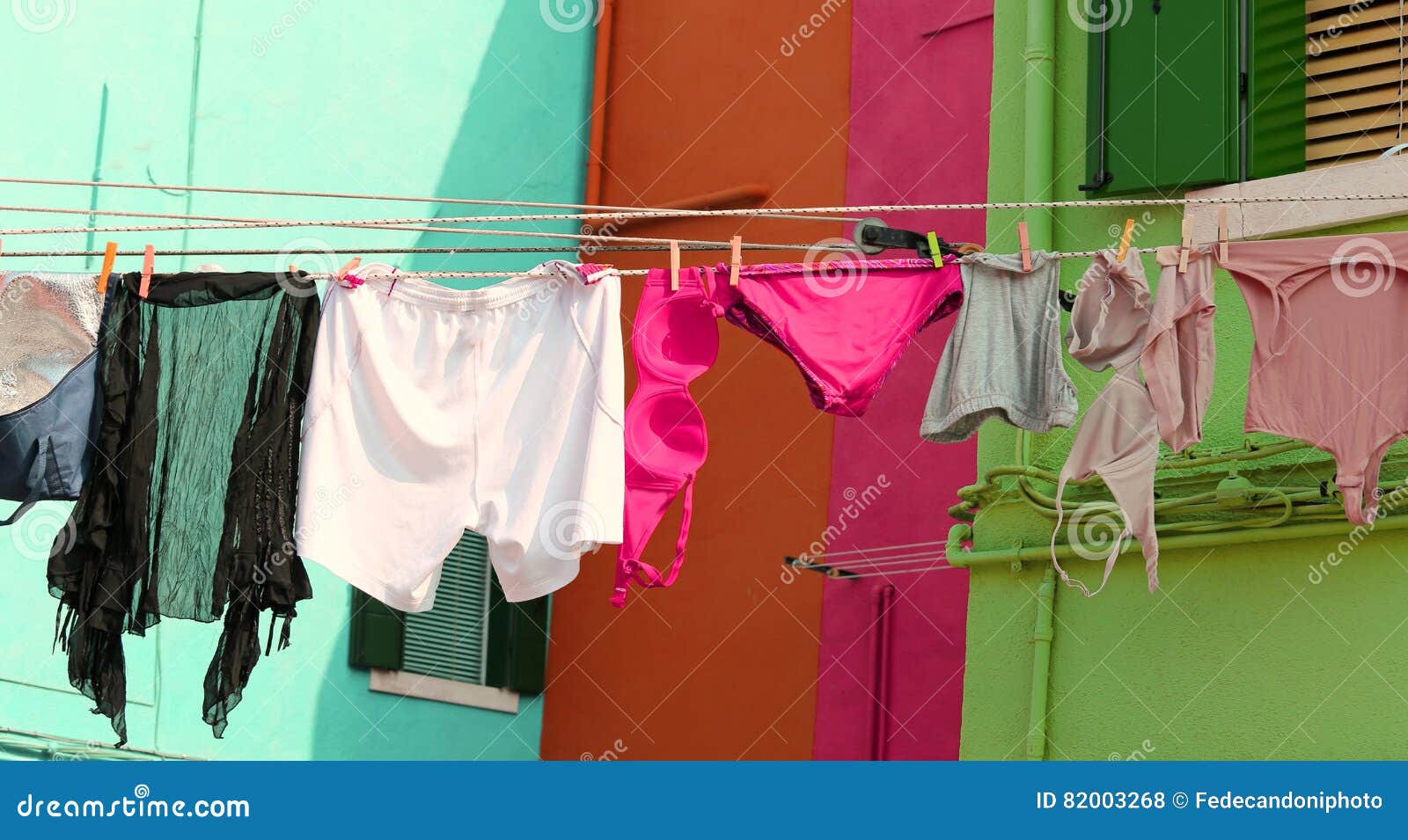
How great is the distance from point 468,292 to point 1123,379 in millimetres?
2270

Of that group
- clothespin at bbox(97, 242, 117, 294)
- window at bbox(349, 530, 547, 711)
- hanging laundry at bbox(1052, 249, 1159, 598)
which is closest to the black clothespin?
hanging laundry at bbox(1052, 249, 1159, 598)

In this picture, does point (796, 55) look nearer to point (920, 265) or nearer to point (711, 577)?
point (711, 577)

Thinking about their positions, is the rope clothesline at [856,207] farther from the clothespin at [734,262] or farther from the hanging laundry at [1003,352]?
the hanging laundry at [1003,352]

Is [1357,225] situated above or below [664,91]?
below

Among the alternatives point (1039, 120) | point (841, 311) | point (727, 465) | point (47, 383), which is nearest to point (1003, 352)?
point (841, 311)

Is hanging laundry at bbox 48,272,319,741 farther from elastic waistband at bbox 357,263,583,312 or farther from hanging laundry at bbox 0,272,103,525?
elastic waistband at bbox 357,263,583,312

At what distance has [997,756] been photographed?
7367mm

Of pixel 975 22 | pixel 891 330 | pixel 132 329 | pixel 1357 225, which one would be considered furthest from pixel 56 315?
pixel 975 22

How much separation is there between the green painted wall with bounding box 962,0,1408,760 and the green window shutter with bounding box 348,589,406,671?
4.01 m

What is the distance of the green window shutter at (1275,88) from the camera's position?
701 cm

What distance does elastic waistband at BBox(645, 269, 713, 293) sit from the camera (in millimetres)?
6109

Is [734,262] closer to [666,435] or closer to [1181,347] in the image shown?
[666,435]

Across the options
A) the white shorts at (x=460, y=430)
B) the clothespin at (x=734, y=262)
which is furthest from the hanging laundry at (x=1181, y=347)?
the white shorts at (x=460, y=430)

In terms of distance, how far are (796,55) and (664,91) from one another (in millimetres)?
1045
